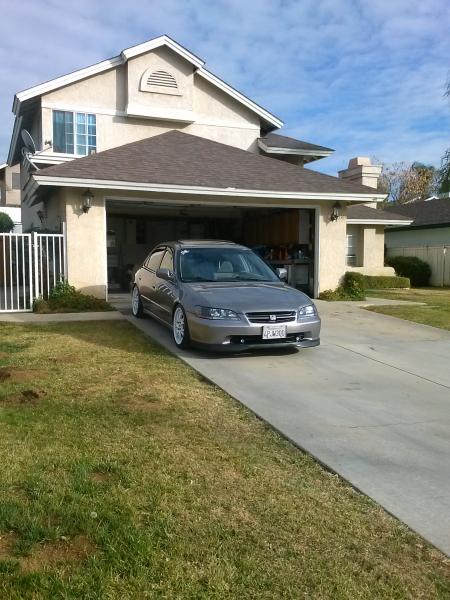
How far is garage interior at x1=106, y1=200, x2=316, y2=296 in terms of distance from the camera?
1623cm

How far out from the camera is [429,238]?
96.3 feet

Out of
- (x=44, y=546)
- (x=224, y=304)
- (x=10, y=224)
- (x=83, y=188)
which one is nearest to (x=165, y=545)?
(x=44, y=546)

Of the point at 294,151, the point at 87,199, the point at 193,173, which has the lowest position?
the point at 87,199

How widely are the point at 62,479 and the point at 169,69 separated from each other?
19.1 metres

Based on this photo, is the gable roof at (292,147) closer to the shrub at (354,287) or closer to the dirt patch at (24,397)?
the shrub at (354,287)

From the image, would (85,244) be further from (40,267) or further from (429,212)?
(429,212)

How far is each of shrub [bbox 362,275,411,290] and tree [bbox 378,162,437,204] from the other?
3206cm

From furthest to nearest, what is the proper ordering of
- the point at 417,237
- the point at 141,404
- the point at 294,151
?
the point at 417,237, the point at 294,151, the point at 141,404

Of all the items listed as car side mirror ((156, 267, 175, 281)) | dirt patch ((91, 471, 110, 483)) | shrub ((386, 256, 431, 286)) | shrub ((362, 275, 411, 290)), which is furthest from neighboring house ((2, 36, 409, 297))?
dirt patch ((91, 471, 110, 483))

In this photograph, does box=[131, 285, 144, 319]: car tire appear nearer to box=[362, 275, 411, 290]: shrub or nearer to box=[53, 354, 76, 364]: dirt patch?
box=[53, 354, 76, 364]: dirt patch

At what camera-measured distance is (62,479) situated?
12.3 ft

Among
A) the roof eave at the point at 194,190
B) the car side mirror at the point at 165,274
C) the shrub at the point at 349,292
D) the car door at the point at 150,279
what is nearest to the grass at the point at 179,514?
the car side mirror at the point at 165,274

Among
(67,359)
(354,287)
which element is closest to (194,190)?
(354,287)

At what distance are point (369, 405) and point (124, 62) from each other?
17.7 meters
